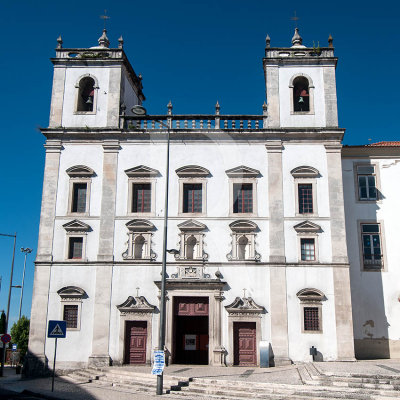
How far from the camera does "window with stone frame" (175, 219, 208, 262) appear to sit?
2502 cm

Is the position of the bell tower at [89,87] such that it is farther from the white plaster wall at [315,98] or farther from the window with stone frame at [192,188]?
the white plaster wall at [315,98]

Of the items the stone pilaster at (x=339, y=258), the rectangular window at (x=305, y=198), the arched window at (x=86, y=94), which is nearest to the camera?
the stone pilaster at (x=339, y=258)

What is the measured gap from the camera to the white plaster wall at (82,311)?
24125 mm

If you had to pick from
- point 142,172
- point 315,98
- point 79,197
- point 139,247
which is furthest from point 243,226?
point 79,197

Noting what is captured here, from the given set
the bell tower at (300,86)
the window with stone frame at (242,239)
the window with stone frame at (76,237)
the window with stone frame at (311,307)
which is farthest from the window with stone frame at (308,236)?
the window with stone frame at (76,237)

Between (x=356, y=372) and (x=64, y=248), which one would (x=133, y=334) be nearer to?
(x=64, y=248)

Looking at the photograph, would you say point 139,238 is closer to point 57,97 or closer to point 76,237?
point 76,237

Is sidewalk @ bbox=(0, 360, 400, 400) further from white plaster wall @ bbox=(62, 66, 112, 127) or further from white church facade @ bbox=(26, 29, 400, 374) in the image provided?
white plaster wall @ bbox=(62, 66, 112, 127)

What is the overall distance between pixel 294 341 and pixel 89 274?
1028 centimetres

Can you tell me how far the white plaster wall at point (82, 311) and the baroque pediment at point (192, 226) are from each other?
4848mm

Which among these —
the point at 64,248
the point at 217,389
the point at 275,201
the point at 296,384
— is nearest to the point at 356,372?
the point at 296,384

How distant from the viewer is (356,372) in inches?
725

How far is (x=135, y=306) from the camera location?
959 inches

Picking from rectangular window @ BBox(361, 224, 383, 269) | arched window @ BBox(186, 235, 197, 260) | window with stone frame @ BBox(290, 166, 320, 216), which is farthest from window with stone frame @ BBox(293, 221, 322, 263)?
arched window @ BBox(186, 235, 197, 260)
